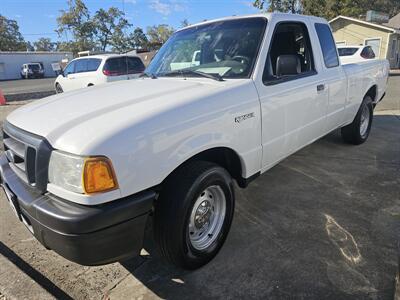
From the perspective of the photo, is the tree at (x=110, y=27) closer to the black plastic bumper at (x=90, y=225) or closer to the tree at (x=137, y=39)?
the tree at (x=137, y=39)

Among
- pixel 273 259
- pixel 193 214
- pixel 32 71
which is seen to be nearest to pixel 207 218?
pixel 193 214

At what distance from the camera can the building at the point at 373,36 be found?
2583 centimetres

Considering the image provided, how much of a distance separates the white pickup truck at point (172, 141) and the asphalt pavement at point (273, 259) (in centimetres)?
28

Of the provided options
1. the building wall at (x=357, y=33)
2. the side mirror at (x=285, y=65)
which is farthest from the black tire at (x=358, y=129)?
the building wall at (x=357, y=33)

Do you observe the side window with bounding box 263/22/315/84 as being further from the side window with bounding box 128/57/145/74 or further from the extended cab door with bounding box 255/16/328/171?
the side window with bounding box 128/57/145/74

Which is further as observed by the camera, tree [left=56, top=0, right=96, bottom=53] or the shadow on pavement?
tree [left=56, top=0, right=96, bottom=53]

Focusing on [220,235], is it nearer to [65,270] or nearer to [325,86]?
[65,270]

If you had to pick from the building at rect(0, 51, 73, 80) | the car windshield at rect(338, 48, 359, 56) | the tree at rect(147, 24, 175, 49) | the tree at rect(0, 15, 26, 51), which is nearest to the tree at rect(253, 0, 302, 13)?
the car windshield at rect(338, 48, 359, 56)

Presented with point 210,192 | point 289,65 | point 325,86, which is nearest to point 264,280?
point 210,192

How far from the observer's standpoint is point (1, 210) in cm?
395

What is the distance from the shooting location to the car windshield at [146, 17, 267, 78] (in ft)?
10.3

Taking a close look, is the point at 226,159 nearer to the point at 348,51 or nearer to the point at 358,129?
the point at 358,129

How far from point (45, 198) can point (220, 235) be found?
1445 mm

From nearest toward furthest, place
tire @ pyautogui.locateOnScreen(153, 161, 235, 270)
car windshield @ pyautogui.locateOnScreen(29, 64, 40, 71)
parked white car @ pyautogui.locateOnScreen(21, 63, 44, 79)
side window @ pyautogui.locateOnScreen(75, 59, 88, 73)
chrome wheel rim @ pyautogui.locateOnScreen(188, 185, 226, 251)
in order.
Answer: tire @ pyautogui.locateOnScreen(153, 161, 235, 270)
chrome wheel rim @ pyautogui.locateOnScreen(188, 185, 226, 251)
side window @ pyautogui.locateOnScreen(75, 59, 88, 73)
parked white car @ pyautogui.locateOnScreen(21, 63, 44, 79)
car windshield @ pyautogui.locateOnScreen(29, 64, 40, 71)
